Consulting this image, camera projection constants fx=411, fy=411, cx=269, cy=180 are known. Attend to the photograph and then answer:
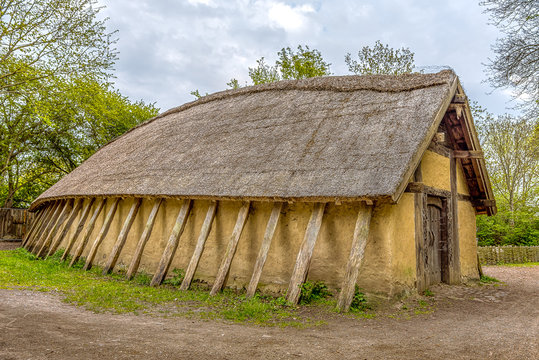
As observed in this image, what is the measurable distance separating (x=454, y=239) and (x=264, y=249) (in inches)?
213

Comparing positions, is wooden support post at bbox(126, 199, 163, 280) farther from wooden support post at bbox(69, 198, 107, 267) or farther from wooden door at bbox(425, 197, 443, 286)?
wooden door at bbox(425, 197, 443, 286)

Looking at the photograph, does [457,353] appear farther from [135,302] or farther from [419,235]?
[135,302]

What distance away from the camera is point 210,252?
914 cm

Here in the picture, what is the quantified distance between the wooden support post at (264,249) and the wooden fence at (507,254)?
14733 mm

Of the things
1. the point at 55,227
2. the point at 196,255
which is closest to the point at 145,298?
the point at 196,255

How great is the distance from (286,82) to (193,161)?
4518 mm

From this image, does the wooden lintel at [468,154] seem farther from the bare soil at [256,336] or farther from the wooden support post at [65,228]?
the wooden support post at [65,228]

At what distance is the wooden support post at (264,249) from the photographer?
745cm

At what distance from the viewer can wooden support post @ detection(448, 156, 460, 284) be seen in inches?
394

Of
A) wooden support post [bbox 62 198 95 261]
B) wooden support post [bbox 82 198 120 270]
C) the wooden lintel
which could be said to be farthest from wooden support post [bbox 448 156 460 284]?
wooden support post [bbox 62 198 95 261]

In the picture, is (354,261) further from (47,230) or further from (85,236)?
(47,230)

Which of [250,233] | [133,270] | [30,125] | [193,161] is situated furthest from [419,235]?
[30,125]

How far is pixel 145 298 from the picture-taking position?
759 cm

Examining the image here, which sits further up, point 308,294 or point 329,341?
point 308,294
